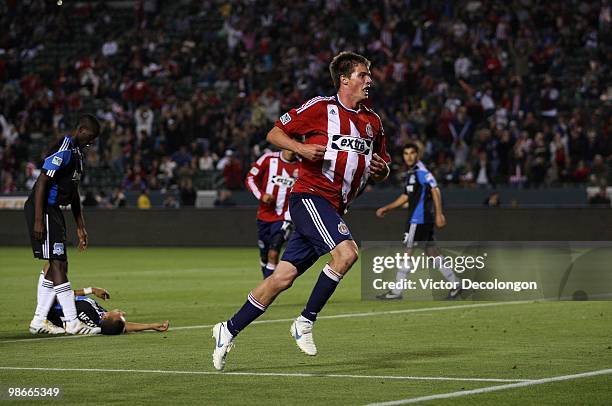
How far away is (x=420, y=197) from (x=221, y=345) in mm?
8386

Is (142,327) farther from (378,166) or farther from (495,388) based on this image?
(495,388)

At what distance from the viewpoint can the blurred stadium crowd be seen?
31.3m

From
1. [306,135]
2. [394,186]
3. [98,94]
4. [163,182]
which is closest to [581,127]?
[394,186]

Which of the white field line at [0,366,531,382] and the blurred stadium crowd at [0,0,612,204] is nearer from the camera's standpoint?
the white field line at [0,366,531,382]

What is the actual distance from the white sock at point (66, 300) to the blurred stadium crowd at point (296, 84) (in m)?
19.5

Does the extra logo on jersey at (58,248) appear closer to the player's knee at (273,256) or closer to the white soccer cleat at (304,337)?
the white soccer cleat at (304,337)

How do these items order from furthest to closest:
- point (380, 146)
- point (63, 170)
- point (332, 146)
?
point (63, 170), point (380, 146), point (332, 146)

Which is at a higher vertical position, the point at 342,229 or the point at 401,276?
the point at 342,229

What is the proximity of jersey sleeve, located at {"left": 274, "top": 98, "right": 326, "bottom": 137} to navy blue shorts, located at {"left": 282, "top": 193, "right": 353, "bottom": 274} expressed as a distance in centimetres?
50

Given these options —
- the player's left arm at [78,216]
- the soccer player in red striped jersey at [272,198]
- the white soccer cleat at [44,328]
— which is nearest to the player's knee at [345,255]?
the player's left arm at [78,216]

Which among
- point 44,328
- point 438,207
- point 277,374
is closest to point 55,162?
point 44,328

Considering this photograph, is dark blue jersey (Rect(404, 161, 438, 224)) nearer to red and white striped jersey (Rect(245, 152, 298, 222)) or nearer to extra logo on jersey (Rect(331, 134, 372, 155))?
red and white striped jersey (Rect(245, 152, 298, 222))

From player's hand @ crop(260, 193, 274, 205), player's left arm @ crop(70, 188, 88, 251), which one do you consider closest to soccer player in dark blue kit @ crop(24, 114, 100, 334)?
player's left arm @ crop(70, 188, 88, 251)

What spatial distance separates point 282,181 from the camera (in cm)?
1725
